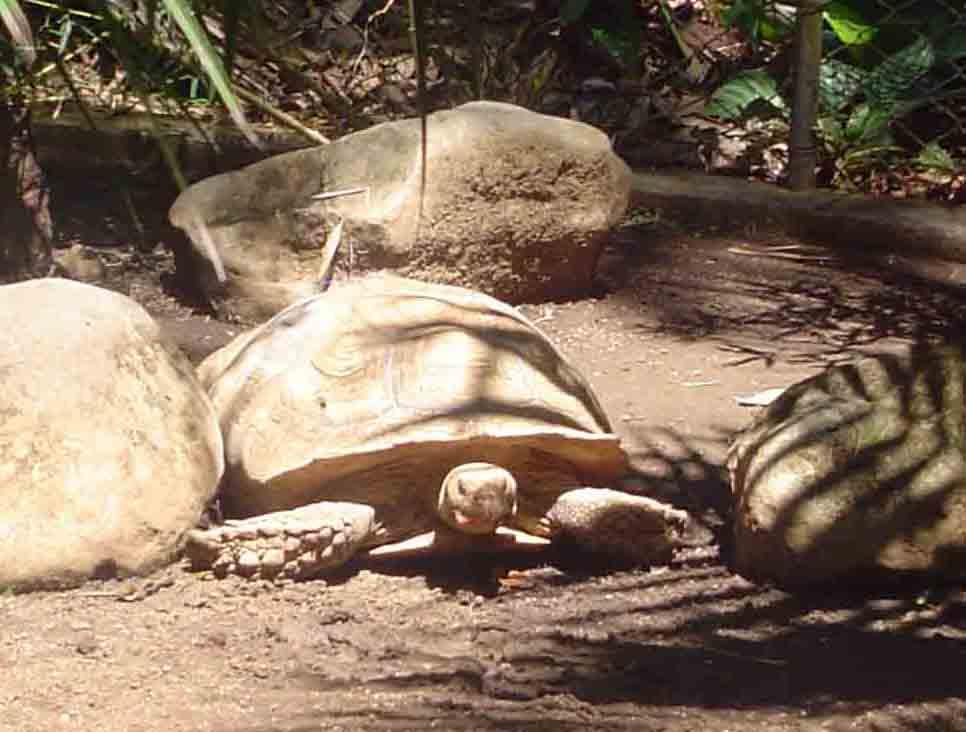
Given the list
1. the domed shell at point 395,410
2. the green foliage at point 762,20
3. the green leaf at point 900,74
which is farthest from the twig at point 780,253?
the domed shell at point 395,410

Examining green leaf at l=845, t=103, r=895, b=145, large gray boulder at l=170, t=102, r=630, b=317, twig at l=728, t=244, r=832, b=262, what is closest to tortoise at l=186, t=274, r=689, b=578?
large gray boulder at l=170, t=102, r=630, b=317

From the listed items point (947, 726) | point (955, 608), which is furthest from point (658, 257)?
point (947, 726)

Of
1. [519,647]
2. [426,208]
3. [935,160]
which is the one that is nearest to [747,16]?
[935,160]

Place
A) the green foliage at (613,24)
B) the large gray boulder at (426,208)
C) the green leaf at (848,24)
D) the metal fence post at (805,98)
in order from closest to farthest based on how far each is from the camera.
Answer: the large gray boulder at (426,208) → the metal fence post at (805,98) → the green leaf at (848,24) → the green foliage at (613,24)

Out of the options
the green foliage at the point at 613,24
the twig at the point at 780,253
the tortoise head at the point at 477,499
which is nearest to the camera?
the tortoise head at the point at 477,499

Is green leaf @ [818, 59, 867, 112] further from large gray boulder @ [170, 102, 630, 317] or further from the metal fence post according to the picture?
large gray boulder @ [170, 102, 630, 317]

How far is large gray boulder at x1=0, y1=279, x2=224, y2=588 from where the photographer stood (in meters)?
3.03

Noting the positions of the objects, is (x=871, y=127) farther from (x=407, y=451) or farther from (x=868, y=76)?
(x=407, y=451)

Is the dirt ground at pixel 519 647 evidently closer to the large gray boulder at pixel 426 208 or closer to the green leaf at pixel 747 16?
the large gray boulder at pixel 426 208

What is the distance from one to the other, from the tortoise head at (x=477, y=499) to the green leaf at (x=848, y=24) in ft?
12.9

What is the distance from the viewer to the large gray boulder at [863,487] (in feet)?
10.2

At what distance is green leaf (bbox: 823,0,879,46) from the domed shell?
134 inches

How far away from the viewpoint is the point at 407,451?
3340 mm

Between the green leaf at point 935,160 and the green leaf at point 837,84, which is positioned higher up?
the green leaf at point 837,84
